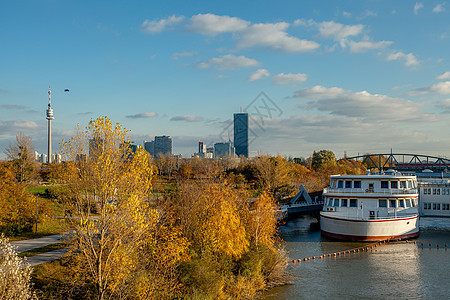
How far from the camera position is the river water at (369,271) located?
27.7 meters

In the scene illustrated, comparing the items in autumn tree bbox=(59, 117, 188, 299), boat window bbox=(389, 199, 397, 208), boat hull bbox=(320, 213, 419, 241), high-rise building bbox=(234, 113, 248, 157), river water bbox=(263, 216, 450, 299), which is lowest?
river water bbox=(263, 216, 450, 299)

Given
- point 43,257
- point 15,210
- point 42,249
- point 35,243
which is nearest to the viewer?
point 43,257

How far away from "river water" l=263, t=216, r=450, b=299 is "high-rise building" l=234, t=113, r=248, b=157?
120 meters

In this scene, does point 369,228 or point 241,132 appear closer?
point 369,228

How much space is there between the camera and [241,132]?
17212 cm

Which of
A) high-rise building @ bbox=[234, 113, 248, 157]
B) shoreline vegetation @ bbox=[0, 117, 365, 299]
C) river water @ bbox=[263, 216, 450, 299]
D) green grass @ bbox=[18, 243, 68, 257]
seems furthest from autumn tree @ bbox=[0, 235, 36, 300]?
high-rise building @ bbox=[234, 113, 248, 157]

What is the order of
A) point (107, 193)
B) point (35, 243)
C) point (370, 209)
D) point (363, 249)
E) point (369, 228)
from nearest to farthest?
point (107, 193), point (35, 243), point (363, 249), point (369, 228), point (370, 209)

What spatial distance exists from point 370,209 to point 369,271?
15.7m

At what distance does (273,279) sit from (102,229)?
53.9ft

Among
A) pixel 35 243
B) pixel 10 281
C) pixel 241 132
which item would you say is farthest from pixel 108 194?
pixel 241 132

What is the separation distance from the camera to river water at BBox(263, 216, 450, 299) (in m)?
27.7

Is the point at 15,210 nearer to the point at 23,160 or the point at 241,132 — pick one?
the point at 23,160

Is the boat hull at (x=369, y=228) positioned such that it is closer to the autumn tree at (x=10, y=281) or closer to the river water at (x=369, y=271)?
the river water at (x=369, y=271)

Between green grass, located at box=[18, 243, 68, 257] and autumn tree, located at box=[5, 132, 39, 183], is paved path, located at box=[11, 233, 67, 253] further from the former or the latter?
autumn tree, located at box=[5, 132, 39, 183]
